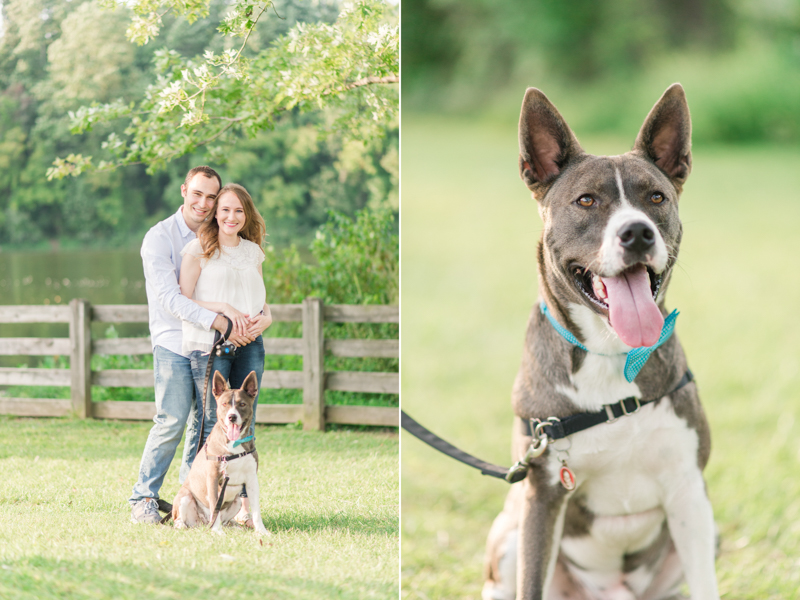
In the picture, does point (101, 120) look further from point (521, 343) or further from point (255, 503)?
point (521, 343)

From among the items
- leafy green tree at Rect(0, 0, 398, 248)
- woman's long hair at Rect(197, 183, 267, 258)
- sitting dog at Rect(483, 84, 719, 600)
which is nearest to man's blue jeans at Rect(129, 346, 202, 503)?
woman's long hair at Rect(197, 183, 267, 258)

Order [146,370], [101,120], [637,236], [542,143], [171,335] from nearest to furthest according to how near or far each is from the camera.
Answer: [637,236], [542,143], [171,335], [101,120], [146,370]

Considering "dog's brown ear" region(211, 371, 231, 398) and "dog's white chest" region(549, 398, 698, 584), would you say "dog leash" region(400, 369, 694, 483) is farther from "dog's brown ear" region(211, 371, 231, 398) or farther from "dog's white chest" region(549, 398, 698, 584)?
"dog's brown ear" region(211, 371, 231, 398)

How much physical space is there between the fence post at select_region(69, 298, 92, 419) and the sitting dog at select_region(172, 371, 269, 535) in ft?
4.17

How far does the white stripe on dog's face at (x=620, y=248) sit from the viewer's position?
1913 millimetres

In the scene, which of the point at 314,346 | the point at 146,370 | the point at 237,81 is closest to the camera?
the point at 237,81

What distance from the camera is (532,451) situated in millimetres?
2135

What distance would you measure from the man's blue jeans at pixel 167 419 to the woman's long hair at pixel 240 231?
0.42 metres

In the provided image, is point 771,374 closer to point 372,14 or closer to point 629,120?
point 372,14

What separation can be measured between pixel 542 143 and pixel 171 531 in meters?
A: 1.76

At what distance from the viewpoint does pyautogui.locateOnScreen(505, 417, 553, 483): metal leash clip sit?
2127 millimetres

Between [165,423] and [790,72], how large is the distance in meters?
15.7

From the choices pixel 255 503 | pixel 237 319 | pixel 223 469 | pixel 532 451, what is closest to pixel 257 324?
pixel 237 319

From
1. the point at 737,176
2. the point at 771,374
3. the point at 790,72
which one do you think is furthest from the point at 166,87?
the point at 790,72
